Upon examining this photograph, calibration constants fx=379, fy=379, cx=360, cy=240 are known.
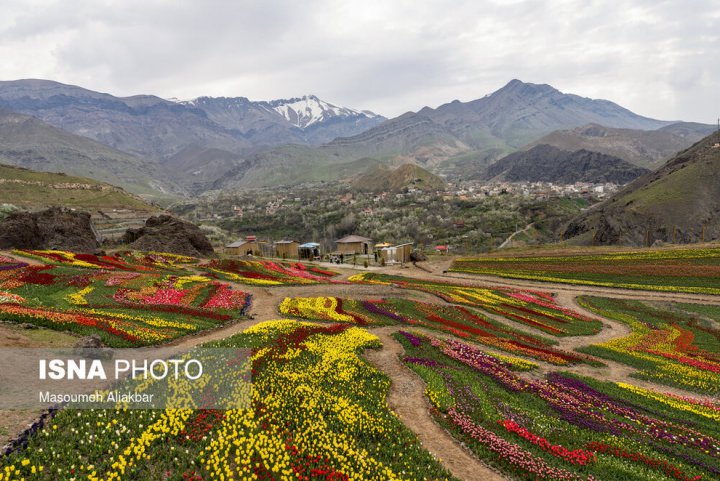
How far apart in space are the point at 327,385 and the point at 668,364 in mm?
29449

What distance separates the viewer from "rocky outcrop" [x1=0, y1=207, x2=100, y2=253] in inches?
2378

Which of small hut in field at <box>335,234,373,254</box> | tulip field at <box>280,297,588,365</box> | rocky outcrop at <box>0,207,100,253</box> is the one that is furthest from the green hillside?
tulip field at <box>280,297,588,365</box>

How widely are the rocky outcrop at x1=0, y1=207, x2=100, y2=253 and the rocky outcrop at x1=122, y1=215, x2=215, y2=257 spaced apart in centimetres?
905

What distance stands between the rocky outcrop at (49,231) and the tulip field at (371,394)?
21.8m

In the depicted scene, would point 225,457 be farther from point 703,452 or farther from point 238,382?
point 703,452

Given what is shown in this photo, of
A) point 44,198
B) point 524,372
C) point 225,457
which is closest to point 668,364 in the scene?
point 524,372

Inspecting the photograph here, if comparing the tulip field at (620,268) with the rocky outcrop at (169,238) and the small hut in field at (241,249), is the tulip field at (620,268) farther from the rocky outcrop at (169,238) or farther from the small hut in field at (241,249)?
the rocky outcrop at (169,238)

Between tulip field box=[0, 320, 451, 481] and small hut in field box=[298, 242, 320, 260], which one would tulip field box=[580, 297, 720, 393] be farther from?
small hut in field box=[298, 242, 320, 260]

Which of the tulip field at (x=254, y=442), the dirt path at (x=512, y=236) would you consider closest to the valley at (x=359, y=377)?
the tulip field at (x=254, y=442)

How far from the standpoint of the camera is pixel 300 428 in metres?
14.8

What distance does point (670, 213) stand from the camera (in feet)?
388

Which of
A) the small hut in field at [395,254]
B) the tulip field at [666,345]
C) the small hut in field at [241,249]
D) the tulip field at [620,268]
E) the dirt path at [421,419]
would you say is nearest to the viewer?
the dirt path at [421,419]

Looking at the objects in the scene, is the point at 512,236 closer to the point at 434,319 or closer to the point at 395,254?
the point at 395,254

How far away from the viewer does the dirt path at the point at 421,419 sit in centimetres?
1453
